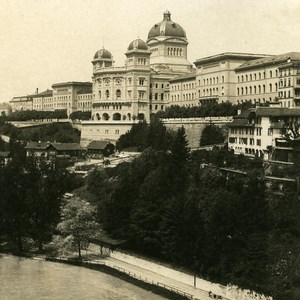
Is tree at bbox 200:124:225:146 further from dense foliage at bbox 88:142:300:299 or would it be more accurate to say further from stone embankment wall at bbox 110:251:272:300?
stone embankment wall at bbox 110:251:272:300

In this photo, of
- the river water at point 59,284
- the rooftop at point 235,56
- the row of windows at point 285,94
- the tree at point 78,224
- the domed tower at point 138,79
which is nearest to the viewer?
the river water at point 59,284

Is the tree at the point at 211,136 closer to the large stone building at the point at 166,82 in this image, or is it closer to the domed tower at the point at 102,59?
the large stone building at the point at 166,82

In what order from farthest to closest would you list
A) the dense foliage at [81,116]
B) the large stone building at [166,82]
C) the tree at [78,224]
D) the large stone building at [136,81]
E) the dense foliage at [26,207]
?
the dense foliage at [81,116]
the large stone building at [136,81]
the large stone building at [166,82]
the dense foliage at [26,207]
the tree at [78,224]

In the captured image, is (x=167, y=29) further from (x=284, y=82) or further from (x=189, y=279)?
(x=189, y=279)

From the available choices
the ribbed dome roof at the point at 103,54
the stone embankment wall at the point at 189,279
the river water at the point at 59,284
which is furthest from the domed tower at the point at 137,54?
the river water at the point at 59,284

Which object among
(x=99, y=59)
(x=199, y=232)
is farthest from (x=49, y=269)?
(x=99, y=59)

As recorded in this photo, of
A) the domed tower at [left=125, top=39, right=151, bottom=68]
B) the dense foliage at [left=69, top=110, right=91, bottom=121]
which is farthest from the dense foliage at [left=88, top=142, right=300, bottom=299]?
the dense foliage at [left=69, top=110, right=91, bottom=121]

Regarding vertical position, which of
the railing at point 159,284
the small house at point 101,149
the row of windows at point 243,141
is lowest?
the railing at point 159,284
